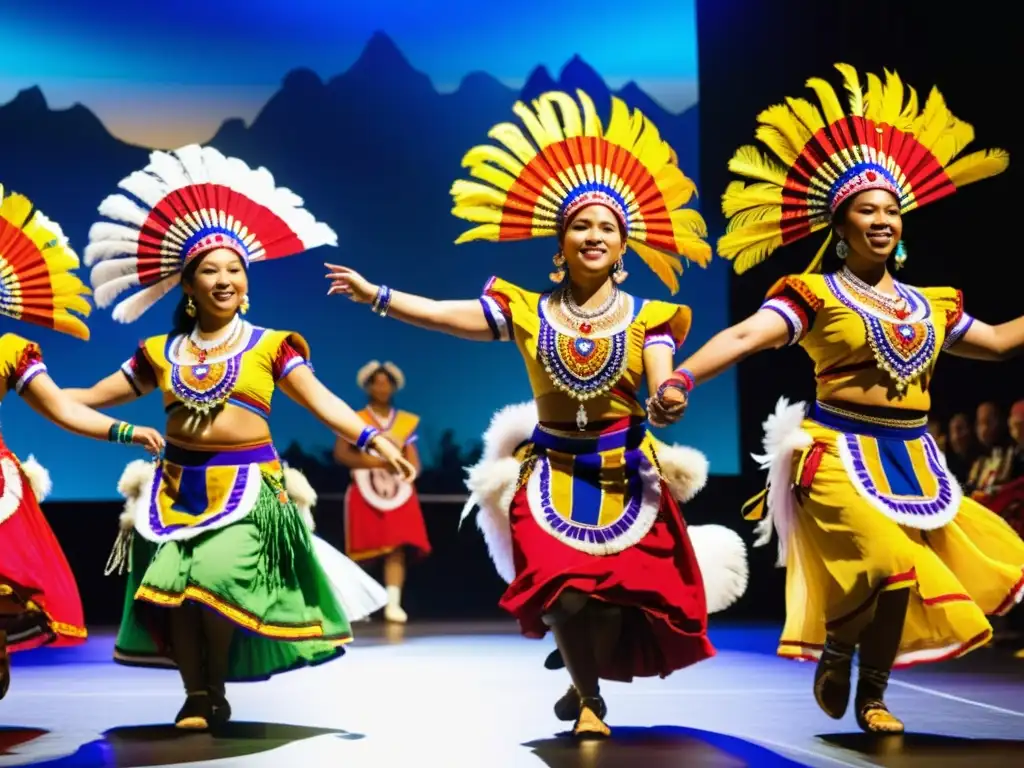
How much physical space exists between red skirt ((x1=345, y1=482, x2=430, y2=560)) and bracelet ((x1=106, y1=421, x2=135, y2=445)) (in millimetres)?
3823

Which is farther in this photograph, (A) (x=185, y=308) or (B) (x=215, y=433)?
(A) (x=185, y=308)

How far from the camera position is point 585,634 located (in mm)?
3535

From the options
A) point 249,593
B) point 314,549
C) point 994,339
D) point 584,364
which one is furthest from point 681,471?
point 249,593

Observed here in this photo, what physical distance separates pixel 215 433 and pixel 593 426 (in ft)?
3.17

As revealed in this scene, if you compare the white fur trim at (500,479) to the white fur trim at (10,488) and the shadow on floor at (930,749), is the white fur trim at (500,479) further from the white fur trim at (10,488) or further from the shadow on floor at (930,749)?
the white fur trim at (10,488)

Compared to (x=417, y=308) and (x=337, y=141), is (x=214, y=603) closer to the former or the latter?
(x=417, y=308)

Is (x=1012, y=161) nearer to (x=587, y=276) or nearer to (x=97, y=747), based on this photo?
Result: (x=587, y=276)

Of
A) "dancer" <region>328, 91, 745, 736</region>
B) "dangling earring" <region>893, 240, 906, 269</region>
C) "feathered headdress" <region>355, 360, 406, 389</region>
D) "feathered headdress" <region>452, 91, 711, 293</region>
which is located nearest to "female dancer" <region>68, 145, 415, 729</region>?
"dancer" <region>328, 91, 745, 736</region>

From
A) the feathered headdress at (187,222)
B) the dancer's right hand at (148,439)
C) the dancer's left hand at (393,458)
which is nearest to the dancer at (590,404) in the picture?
the dancer's left hand at (393,458)

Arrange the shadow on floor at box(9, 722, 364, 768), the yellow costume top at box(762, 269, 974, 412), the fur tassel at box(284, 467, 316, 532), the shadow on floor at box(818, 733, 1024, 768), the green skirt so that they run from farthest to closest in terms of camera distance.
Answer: the fur tassel at box(284, 467, 316, 532) → the green skirt → the yellow costume top at box(762, 269, 974, 412) → the shadow on floor at box(9, 722, 364, 768) → the shadow on floor at box(818, 733, 1024, 768)

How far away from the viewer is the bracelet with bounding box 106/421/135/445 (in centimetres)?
379

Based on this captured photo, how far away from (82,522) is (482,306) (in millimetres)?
4616

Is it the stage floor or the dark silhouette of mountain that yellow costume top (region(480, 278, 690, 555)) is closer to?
the stage floor

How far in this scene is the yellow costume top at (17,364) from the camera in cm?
391
